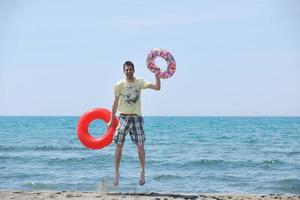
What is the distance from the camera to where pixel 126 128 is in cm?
671

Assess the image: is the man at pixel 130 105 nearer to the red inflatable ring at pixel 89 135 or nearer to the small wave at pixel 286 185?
the red inflatable ring at pixel 89 135

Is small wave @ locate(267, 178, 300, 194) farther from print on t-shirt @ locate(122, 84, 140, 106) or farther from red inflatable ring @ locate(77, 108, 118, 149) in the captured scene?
print on t-shirt @ locate(122, 84, 140, 106)

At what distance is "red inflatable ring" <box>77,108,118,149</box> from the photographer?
7129 millimetres

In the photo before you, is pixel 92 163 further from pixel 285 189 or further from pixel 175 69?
pixel 175 69

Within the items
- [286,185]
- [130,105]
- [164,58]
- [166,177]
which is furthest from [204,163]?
[130,105]

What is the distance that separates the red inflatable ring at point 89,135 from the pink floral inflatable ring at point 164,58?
105 centimetres

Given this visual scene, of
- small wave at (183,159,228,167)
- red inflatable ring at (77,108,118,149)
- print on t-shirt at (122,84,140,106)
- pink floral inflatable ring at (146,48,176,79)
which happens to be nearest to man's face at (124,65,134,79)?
print on t-shirt at (122,84,140,106)

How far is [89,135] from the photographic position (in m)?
7.51

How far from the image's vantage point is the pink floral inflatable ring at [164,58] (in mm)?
6754

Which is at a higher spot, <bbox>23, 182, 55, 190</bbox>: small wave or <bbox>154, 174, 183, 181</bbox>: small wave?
<bbox>154, 174, 183, 181</bbox>: small wave

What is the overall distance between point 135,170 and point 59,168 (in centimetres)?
213

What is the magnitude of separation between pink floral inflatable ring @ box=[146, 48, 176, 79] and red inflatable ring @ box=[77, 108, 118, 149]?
105 centimetres

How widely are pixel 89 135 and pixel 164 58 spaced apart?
1721 millimetres

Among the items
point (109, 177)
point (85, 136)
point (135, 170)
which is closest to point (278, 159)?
point (135, 170)
